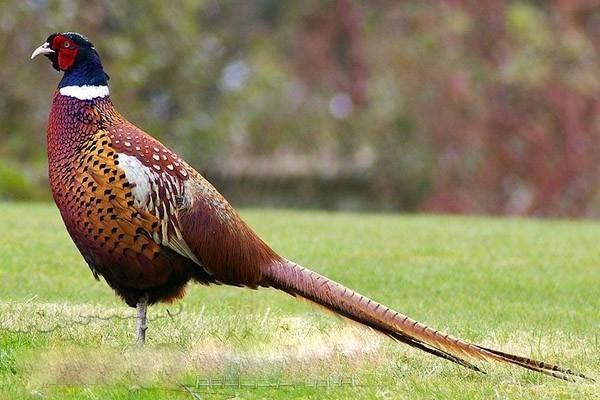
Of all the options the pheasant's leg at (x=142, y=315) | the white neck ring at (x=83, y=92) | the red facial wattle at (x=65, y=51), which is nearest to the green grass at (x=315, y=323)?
the pheasant's leg at (x=142, y=315)

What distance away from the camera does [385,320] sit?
5727mm

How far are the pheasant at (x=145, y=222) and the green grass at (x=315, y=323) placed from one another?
28 centimetres

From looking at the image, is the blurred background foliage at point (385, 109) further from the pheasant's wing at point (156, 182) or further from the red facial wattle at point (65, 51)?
the pheasant's wing at point (156, 182)

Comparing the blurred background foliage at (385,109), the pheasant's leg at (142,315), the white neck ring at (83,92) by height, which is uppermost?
the blurred background foliage at (385,109)

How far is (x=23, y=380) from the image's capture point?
554cm

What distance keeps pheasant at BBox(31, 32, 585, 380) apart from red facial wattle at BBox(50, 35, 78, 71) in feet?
0.03

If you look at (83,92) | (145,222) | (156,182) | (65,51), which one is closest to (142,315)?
(145,222)

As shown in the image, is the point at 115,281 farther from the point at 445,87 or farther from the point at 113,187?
the point at 445,87

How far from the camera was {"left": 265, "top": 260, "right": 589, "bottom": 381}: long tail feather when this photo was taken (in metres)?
5.49

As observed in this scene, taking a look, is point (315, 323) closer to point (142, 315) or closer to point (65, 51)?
point (142, 315)

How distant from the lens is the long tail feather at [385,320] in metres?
5.49

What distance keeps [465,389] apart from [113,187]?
1874 millimetres

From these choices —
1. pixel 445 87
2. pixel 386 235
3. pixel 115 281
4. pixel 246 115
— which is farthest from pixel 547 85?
pixel 115 281

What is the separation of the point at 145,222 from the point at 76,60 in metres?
1.01
